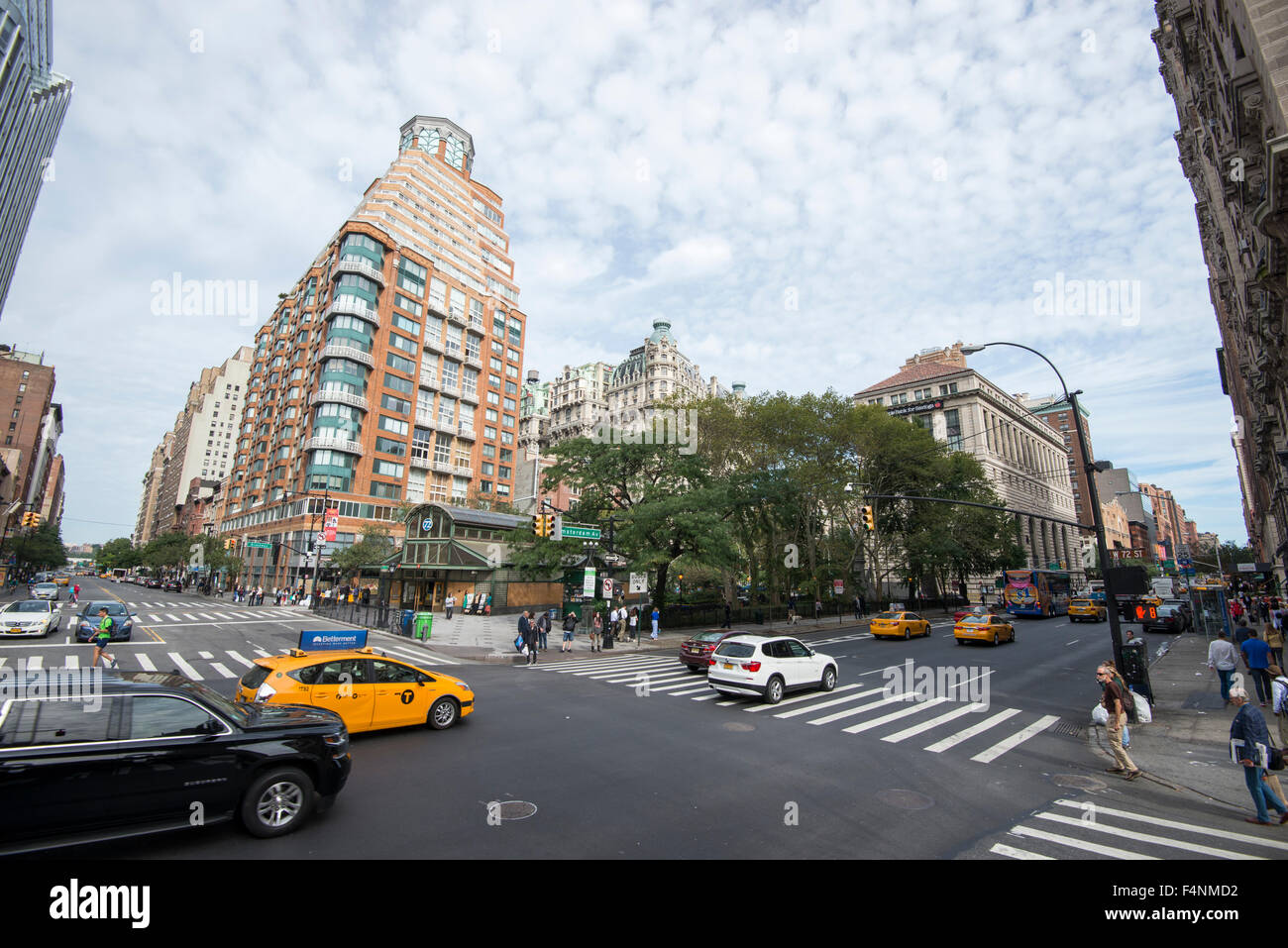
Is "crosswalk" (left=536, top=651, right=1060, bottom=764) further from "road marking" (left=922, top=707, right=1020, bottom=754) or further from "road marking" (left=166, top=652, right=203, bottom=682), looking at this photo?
"road marking" (left=166, top=652, right=203, bottom=682)

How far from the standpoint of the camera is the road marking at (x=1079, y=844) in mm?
5734

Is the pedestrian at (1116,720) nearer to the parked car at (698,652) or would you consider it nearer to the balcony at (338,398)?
the parked car at (698,652)

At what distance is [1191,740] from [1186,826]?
5.57 m

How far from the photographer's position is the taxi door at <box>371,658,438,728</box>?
977 cm

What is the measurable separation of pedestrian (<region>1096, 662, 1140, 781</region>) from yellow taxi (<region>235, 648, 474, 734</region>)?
10.8 metres

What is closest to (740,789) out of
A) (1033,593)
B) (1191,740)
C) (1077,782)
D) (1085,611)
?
(1077,782)

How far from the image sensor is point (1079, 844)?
603cm

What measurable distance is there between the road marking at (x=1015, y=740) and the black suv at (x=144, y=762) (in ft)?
32.1

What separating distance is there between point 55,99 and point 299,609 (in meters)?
103

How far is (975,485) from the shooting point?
2016 inches

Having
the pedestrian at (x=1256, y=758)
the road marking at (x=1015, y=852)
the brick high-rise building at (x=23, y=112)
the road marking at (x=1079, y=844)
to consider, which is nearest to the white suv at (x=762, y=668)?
the road marking at (x=1079, y=844)

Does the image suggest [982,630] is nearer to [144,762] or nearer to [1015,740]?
[1015,740]
